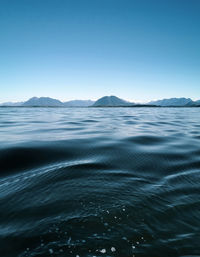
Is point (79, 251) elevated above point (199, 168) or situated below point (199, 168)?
above

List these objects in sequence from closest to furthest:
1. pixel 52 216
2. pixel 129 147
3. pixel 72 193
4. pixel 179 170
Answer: pixel 52 216
pixel 72 193
pixel 179 170
pixel 129 147

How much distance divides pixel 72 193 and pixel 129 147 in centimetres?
402

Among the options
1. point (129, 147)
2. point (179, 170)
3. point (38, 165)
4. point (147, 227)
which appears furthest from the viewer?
point (129, 147)

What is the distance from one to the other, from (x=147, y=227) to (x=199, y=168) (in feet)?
10.2

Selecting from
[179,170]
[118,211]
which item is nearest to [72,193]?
[118,211]

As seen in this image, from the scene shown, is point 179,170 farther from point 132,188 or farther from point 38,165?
point 38,165

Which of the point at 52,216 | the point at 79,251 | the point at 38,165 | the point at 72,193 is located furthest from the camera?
the point at 38,165

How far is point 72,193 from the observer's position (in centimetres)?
296

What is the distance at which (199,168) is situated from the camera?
168 inches

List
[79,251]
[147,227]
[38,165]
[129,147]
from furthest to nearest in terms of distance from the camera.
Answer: [129,147] < [38,165] < [147,227] < [79,251]

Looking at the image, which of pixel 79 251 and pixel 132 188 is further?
pixel 132 188

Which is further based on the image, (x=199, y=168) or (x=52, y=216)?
(x=199, y=168)

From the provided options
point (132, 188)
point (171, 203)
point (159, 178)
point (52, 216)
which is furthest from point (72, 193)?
point (159, 178)

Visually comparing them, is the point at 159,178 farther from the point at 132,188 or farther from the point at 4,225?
the point at 4,225
